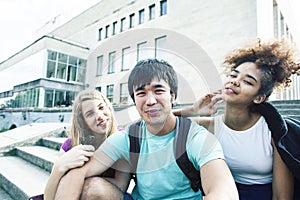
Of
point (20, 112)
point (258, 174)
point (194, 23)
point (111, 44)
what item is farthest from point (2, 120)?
point (258, 174)

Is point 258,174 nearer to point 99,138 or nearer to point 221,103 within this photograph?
point 221,103

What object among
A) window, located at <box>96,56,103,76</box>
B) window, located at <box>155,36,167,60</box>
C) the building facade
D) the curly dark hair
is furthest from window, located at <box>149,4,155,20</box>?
the curly dark hair

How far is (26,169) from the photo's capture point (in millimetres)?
3379

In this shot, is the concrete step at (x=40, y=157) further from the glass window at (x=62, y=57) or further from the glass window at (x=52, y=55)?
the glass window at (x=62, y=57)

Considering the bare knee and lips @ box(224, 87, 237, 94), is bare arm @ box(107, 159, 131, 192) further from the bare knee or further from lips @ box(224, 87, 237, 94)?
lips @ box(224, 87, 237, 94)

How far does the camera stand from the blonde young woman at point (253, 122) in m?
1.50

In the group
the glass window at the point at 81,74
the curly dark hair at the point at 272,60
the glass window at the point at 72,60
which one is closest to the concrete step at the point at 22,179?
the curly dark hair at the point at 272,60

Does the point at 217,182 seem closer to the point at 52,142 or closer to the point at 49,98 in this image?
the point at 52,142

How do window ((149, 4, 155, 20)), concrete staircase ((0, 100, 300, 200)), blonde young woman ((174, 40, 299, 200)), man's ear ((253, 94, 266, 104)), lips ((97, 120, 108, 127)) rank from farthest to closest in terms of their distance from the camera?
window ((149, 4, 155, 20)), concrete staircase ((0, 100, 300, 200)), lips ((97, 120, 108, 127)), man's ear ((253, 94, 266, 104)), blonde young woman ((174, 40, 299, 200))

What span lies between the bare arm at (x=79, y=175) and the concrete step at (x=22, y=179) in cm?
128

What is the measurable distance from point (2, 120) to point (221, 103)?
61.8 feet

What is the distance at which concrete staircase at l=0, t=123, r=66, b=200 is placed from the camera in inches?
104

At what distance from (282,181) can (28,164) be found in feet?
12.2

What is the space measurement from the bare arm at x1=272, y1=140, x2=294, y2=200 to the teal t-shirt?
0.48 metres
